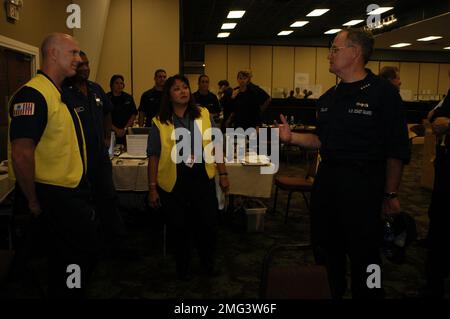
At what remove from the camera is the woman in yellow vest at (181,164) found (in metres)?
2.74

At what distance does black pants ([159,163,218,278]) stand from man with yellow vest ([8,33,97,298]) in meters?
0.75

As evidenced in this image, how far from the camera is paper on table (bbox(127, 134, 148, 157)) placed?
3814 mm

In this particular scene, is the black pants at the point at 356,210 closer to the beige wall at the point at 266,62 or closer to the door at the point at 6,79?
the door at the point at 6,79

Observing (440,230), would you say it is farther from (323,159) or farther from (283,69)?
(283,69)

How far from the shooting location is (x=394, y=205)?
1.92 m

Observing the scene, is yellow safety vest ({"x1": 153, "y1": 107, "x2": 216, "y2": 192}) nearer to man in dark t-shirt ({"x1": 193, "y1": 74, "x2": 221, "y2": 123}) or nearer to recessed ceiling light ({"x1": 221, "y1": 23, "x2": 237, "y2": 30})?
man in dark t-shirt ({"x1": 193, "y1": 74, "x2": 221, "y2": 123})

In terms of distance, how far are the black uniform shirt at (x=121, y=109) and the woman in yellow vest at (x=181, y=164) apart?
2313 mm

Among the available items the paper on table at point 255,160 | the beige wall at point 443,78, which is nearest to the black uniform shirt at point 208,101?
the paper on table at point 255,160

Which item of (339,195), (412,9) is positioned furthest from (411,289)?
(412,9)

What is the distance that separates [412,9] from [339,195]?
870 centimetres

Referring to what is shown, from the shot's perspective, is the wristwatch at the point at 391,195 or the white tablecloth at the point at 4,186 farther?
the white tablecloth at the point at 4,186

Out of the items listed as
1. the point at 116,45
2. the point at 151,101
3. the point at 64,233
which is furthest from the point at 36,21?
the point at 64,233

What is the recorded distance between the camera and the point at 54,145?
1.90 m

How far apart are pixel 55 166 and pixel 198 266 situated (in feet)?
5.15
